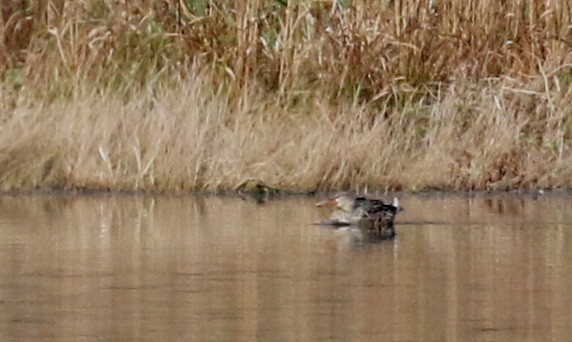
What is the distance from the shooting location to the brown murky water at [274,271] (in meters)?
7.88

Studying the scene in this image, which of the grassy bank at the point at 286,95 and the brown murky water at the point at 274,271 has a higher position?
the grassy bank at the point at 286,95

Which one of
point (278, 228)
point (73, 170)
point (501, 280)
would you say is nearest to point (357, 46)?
point (73, 170)

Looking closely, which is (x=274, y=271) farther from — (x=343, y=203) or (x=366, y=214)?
(x=343, y=203)

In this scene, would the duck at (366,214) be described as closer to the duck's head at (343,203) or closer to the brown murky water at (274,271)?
the duck's head at (343,203)

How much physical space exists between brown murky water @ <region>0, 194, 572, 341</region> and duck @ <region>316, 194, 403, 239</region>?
14 centimetres

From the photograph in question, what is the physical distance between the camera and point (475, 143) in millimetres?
13656

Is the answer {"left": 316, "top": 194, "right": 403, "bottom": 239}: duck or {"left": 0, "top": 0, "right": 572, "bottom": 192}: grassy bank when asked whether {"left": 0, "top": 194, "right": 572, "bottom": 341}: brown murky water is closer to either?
{"left": 316, "top": 194, "right": 403, "bottom": 239}: duck

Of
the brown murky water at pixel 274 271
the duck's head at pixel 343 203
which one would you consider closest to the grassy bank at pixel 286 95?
the brown murky water at pixel 274 271

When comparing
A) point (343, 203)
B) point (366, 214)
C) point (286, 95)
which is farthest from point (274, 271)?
point (286, 95)

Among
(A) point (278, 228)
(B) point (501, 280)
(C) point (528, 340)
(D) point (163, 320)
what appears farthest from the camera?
(A) point (278, 228)

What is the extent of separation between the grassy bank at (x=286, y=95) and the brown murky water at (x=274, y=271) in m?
0.43

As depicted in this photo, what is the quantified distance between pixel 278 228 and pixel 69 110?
2999 mm

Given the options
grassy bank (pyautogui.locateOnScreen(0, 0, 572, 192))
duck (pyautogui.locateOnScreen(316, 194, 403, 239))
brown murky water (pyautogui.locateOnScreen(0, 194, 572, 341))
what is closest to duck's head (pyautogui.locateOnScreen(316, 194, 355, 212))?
duck (pyautogui.locateOnScreen(316, 194, 403, 239))

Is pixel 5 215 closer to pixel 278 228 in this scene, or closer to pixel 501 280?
pixel 278 228
